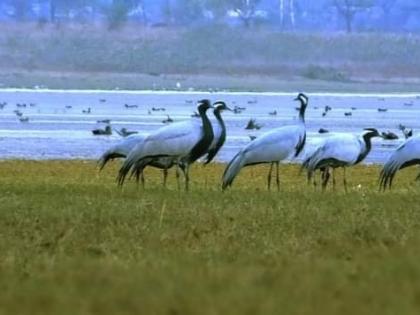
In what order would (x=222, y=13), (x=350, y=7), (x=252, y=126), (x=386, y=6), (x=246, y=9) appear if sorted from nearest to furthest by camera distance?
1. (x=252, y=126)
2. (x=222, y=13)
3. (x=246, y=9)
4. (x=350, y=7)
5. (x=386, y=6)

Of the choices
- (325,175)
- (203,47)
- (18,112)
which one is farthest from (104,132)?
(203,47)

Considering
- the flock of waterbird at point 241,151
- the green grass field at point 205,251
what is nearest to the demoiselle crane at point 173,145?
the flock of waterbird at point 241,151

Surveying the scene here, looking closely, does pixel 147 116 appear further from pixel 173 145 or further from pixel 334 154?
pixel 173 145

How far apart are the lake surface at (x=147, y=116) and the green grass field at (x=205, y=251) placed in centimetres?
730

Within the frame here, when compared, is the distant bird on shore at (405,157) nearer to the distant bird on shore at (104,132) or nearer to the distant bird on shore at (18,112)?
the distant bird on shore at (104,132)

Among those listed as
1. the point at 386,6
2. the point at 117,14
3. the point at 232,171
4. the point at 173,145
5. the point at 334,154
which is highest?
the point at 386,6

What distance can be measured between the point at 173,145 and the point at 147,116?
1021 inches

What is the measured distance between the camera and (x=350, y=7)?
290 feet

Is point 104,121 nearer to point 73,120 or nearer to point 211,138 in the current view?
point 73,120

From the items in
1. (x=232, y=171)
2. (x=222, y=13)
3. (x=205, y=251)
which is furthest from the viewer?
(x=222, y=13)

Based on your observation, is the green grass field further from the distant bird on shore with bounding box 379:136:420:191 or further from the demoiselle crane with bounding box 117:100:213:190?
the distant bird on shore with bounding box 379:136:420:191

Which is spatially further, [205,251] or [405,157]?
[405,157]

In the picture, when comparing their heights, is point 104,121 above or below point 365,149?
below

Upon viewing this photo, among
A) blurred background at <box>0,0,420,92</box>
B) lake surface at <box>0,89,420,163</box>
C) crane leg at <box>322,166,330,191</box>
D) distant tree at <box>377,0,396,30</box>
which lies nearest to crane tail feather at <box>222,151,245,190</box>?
crane leg at <box>322,166,330,191</box>
